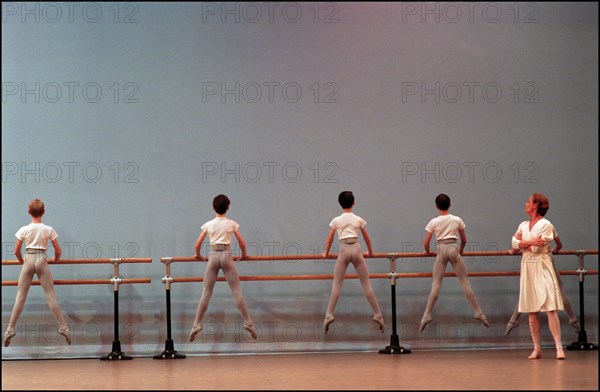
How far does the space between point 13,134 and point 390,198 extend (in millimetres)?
4321

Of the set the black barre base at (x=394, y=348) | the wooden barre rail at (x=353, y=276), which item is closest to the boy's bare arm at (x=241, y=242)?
the wooden barre rail at (x=353, y=276)

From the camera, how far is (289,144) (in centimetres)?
948

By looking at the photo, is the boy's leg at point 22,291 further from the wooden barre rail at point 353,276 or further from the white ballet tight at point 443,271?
the white ballet tight at point 443,271

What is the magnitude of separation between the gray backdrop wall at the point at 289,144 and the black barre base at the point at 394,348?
1.85 feet

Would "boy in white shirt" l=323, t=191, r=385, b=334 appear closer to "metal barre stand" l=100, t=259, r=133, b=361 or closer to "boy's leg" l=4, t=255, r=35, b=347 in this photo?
"metal barre stand" l=100, t=259, r=133, b=361

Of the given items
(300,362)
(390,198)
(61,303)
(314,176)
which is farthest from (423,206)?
(61,303)

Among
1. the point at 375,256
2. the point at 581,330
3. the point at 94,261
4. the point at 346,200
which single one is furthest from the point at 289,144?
the point at 581,330

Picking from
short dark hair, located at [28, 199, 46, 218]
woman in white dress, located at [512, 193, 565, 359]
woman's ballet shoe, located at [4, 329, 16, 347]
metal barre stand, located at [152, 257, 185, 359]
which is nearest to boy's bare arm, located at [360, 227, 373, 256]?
woman in white dress, located at [512, 193, 565, 359]

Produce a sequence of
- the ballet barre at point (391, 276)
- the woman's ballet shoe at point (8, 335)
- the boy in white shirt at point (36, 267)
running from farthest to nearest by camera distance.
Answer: the ballet barre at point (391, 276) < the boy in white shirt at point (36, 267) < the woman's ballet shoe at point (8, 335)

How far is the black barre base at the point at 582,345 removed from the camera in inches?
344

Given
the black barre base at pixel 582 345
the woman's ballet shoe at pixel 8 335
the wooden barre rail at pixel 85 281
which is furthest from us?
the black barre base at pixel 582 345

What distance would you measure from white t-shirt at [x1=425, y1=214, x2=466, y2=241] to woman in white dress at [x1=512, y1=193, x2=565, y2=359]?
1.06 m

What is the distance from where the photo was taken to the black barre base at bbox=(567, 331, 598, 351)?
873 cm

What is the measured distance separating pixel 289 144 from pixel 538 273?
327 cm
